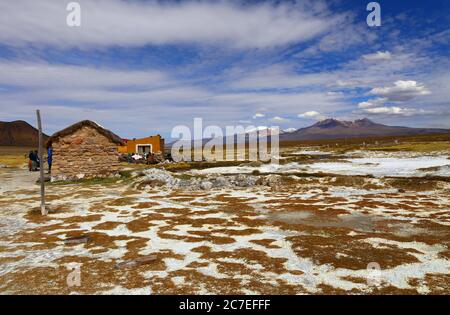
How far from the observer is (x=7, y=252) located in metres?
10.6

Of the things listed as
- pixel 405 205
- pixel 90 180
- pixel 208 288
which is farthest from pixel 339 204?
pixel 90 180

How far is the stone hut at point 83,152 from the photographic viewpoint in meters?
29.9

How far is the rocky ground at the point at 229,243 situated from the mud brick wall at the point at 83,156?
8214 mm

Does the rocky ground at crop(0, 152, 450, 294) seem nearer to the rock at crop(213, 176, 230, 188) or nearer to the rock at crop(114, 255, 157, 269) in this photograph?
the rock at crop(114, 255, 157, 269)

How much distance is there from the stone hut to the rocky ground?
27.2ft

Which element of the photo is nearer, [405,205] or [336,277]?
[336,277]

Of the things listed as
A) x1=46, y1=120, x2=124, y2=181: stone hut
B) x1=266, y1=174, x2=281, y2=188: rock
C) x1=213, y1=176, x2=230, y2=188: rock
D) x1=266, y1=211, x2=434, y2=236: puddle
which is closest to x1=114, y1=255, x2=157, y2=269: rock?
x1=266, y1=211, x2=434, y2=236: puddle

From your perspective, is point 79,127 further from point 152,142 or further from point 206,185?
point 152,142

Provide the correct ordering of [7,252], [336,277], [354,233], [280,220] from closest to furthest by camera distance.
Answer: [336,277] < [7,252] < [354,233] < [280,220]

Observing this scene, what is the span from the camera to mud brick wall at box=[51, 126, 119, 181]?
98.0 feet

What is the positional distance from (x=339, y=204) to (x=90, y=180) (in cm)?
2209

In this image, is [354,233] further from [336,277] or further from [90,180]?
[90,180]
